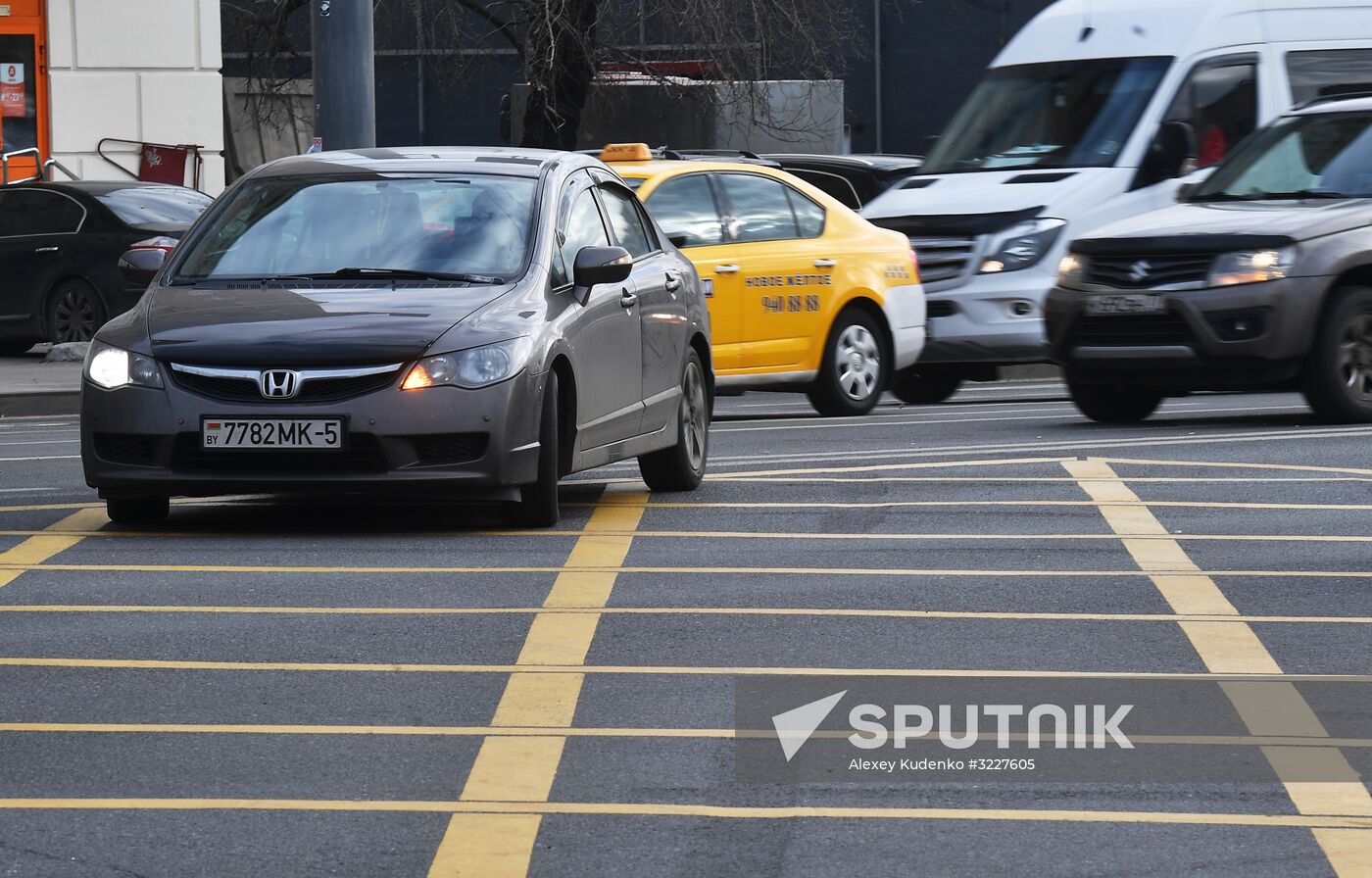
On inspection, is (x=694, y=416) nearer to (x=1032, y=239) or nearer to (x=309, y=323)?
(x=309, y=323)

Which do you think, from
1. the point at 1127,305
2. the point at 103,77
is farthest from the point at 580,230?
the point at 103,77

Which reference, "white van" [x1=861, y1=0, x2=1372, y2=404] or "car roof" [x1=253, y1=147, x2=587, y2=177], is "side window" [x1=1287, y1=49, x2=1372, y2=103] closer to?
"white van" [x1=861, y1=0, x2=1372, y2=404]

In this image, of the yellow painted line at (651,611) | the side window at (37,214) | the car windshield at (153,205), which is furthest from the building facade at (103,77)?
the yellow painted line at (651,611)

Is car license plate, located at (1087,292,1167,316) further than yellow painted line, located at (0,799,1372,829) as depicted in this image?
Yes

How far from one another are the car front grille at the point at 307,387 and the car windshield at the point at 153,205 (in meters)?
12.7

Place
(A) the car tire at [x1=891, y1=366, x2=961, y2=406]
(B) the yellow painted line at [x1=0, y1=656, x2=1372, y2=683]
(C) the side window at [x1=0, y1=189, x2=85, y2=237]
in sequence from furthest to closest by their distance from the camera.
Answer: (C) the side window at [x1=0, y1=189, x2=85, y2=237]
(A) the car tire at [x1=891, y1=366, x2=961, y2=406]
(B) the yellow painted line at [x1=0, y1=656, x2=1372, y2=683]

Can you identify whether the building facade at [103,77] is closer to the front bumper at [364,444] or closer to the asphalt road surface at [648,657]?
the asphalt road surface at [648,657]

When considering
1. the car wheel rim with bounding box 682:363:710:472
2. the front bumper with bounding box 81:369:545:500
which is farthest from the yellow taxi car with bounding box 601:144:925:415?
the front bumper with bounding box 81:369:545:500

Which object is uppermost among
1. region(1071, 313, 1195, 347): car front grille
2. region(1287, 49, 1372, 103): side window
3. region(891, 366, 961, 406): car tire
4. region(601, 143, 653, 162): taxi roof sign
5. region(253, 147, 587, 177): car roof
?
region(1287, 49, 1372, 103): side window

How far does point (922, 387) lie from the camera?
18281 mm

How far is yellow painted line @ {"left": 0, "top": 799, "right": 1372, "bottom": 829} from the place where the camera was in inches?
202

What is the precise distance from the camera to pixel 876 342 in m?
16.1

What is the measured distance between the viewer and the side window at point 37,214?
21.9 m

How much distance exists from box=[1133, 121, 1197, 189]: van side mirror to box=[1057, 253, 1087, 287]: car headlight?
9.15 feet
